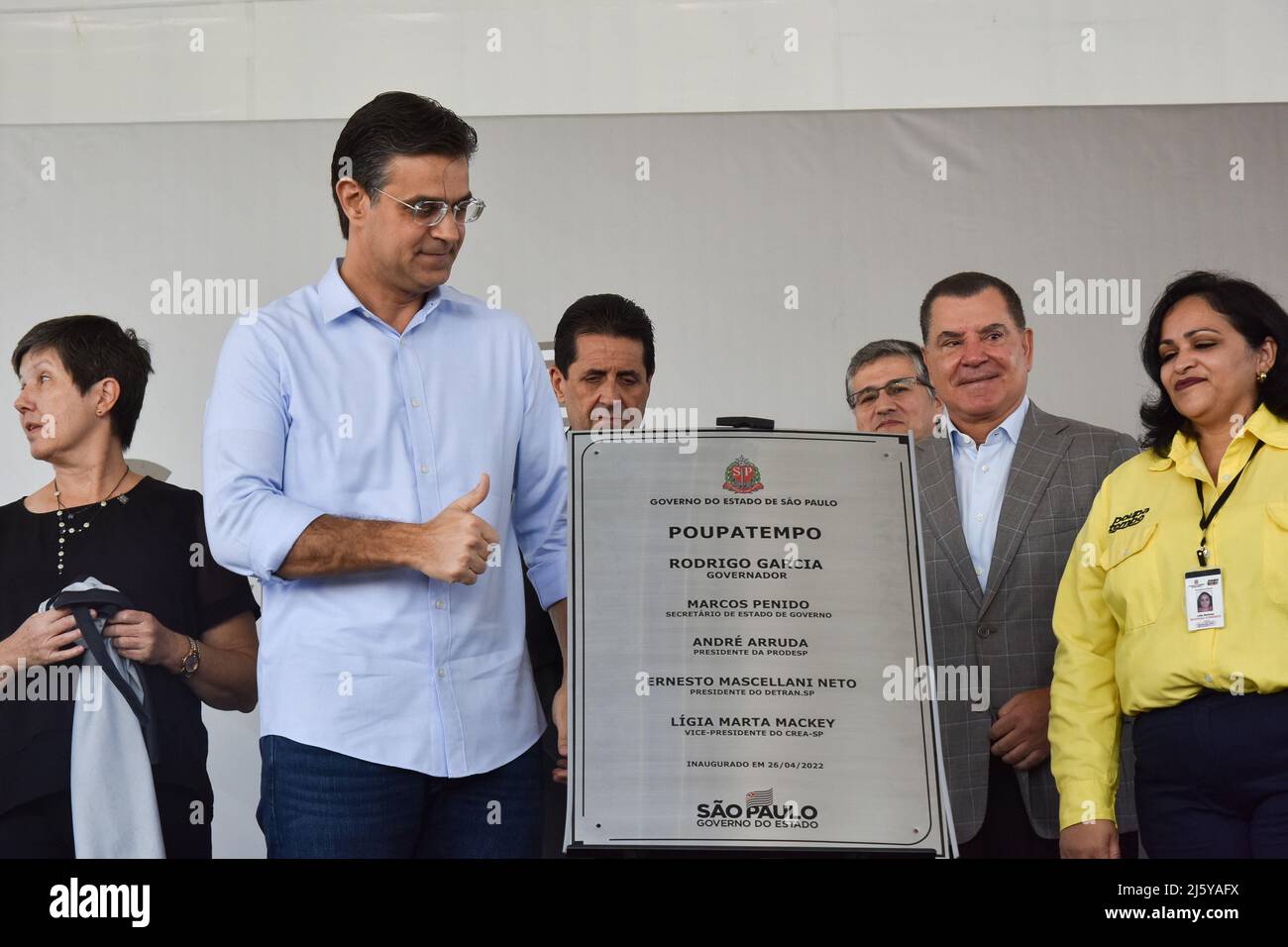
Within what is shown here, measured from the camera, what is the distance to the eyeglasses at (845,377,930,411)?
12.4 ft

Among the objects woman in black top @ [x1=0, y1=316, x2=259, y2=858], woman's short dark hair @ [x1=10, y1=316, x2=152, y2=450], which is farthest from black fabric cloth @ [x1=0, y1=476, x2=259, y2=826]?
woman's short dark hair @ [x1=10, y1=316, x2=152, y2=450]

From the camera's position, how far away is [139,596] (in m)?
3.39

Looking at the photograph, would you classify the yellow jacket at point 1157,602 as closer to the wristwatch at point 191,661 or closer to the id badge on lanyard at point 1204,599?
the id badge on lanyard at point 1204,599

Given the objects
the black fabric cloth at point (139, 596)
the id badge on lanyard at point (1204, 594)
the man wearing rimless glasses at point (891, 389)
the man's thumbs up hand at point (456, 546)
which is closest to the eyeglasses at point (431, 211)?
the man's thumbs up hand at point (456, 546)

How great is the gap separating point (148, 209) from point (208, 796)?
167 cm

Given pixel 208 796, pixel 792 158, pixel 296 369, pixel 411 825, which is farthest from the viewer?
pixel 792 158

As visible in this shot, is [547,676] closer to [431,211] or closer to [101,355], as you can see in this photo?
[431,211]

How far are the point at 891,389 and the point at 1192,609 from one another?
1.24m

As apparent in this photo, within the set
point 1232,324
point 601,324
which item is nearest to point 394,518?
point 601,324

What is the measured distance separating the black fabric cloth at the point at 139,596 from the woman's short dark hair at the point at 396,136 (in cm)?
102

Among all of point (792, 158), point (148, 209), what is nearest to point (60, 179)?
point (148, 209)

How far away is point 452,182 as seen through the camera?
301 centimetres

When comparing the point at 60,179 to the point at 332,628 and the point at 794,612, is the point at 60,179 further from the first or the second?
the point at 794,612

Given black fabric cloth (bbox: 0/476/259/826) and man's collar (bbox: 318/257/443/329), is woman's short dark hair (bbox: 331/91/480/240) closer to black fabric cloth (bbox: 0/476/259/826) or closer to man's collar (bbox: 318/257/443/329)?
man's collar (bbox: 318/257/443/329)
